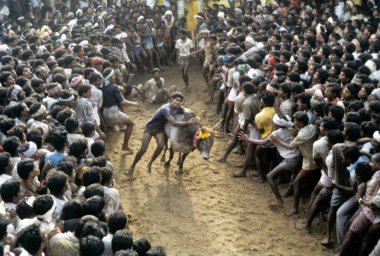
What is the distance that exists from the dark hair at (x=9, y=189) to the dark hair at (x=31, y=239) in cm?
95

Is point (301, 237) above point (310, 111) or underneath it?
underneath

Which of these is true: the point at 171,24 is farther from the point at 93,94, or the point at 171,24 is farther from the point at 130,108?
the point at 93,94

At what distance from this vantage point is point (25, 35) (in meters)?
14.3

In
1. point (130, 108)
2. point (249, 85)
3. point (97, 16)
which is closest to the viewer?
point (249, 85)

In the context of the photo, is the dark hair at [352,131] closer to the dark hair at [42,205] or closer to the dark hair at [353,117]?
the dark hair at [353,117]

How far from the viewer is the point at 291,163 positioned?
8.55 meters

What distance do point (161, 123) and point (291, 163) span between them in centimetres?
242

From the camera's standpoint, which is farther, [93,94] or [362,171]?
[93,94]

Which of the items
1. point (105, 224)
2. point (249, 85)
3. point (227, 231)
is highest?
point (249, 85)

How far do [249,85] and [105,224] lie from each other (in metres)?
4.79

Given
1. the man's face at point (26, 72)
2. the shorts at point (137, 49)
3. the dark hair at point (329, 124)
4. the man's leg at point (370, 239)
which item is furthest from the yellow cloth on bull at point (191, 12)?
the man's leg at point (370, 239)

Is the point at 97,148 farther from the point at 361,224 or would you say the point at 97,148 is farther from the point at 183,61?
the point at 183,61

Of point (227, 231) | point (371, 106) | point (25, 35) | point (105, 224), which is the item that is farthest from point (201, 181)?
point (25, 35)

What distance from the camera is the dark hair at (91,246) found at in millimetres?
4956
